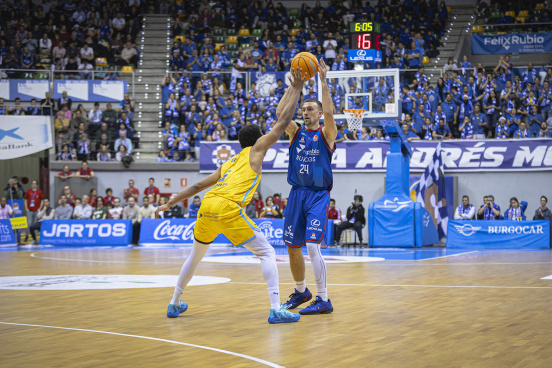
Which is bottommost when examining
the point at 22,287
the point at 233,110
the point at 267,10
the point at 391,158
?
the point at 22,287

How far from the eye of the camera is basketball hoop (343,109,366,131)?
1823 centimetres

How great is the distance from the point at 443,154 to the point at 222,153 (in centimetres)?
737

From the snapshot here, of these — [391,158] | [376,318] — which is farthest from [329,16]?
[376,318]

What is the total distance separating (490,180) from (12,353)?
64.6 ft

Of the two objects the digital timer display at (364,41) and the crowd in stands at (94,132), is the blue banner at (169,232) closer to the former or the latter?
the crowd in stands at (94,132)

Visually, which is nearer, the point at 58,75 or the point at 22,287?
the point at 22,287

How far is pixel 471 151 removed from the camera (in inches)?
884

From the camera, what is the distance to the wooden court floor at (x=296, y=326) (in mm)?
5070

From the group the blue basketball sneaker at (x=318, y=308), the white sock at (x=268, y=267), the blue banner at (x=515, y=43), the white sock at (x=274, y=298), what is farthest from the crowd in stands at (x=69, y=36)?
the white sock at (x=274, y=298)

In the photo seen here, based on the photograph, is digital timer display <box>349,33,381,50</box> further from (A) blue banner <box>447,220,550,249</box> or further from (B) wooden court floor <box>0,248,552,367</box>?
(B) wooden court floor <box>0,248,552,367</box>

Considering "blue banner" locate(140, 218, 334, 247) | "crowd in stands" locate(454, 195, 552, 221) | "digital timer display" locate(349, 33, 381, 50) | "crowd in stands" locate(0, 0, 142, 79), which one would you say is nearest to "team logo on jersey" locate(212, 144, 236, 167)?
"blue banner" locate(140, 218, 334, 247)

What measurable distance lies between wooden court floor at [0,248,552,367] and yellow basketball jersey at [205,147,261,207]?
1.23 metres

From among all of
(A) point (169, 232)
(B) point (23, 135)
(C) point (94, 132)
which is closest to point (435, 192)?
(A) point (169, 232)

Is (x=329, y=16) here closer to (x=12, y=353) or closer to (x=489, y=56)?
(x=489, y=56)
